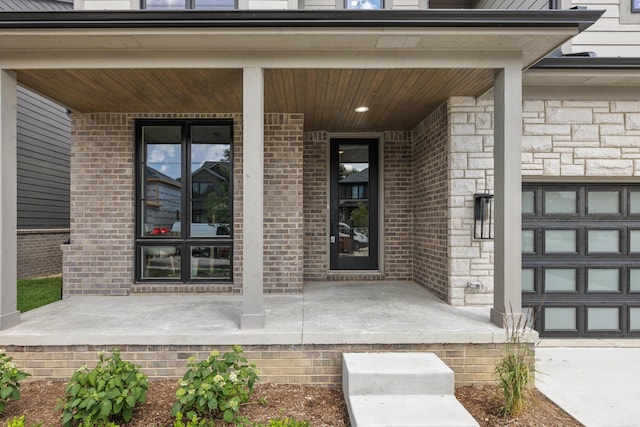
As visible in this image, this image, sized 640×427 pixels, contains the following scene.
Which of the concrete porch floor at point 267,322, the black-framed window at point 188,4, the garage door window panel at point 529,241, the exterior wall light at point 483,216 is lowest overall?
the concrete porch floor at point 267,322

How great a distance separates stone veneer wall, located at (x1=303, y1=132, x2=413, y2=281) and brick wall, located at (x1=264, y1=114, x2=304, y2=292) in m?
0.92

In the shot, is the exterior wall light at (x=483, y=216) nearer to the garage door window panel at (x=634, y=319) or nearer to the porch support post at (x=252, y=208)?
the garage door window panel at (x=634, y=319)

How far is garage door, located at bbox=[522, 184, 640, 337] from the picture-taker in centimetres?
458

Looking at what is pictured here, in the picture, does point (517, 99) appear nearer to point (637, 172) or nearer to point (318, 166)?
point (637, 172)

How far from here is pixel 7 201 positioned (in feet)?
11.5

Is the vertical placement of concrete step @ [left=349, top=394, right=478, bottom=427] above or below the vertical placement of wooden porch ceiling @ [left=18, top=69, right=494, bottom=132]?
below

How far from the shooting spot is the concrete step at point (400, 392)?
2.44 metres

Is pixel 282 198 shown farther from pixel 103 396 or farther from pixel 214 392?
pixel 103 396

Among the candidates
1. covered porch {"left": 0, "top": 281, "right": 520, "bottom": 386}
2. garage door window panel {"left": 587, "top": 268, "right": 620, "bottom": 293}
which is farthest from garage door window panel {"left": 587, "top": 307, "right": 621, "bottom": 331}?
covered porch {"left": 0, "top": 281, "right": 520, "bottom": 386}

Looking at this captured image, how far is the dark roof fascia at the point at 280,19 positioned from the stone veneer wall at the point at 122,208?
6.55 ft

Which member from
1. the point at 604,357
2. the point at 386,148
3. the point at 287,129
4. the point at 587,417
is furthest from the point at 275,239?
the point at 604,357

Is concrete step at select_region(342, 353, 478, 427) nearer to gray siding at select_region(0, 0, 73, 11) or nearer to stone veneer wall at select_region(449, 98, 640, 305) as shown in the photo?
stone veneer wall at select_region(449, 98, 640, 305)

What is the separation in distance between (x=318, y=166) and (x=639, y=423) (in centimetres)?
484

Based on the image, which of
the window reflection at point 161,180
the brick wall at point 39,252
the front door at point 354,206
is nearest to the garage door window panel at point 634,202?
the front door at point 354,206
